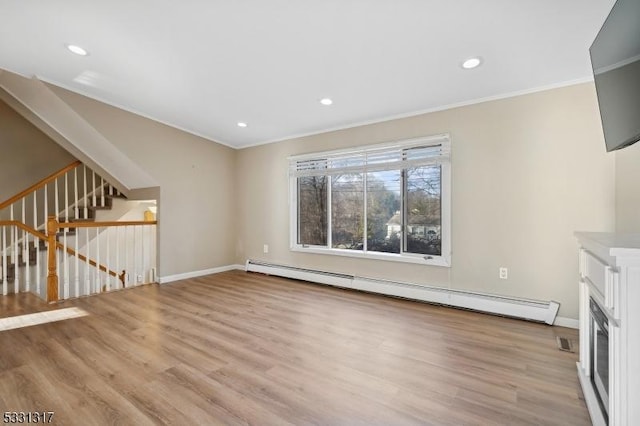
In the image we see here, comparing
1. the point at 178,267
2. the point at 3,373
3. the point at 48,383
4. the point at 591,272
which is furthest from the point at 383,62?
the point at 178,267

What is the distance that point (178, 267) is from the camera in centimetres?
463

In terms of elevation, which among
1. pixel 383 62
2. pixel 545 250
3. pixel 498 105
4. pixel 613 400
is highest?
pixel 383 62

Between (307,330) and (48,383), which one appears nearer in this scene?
(48,383)

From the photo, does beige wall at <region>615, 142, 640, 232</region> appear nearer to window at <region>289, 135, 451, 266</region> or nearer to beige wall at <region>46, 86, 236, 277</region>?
window at <region>289, 135, 451, 266</region>

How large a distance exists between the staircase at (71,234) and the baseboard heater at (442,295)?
90.0 inches

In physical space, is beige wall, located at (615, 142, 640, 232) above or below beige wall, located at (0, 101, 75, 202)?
below

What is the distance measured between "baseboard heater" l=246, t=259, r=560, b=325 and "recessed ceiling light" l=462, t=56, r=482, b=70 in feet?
7.22

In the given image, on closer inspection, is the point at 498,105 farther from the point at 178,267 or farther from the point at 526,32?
the point at 178,267

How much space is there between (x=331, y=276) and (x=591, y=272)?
9.60 feet

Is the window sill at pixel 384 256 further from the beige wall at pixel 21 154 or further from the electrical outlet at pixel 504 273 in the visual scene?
the beige wall at pixel 21 154

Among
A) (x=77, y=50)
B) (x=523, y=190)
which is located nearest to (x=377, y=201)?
(x=523, y=190)

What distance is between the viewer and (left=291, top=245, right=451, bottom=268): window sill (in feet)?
11.1

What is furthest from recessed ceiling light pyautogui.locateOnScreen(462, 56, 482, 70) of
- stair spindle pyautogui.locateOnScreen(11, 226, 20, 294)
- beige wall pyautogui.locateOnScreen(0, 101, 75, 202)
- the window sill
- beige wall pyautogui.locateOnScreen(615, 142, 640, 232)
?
beige wall pyautogui.locateOnScreen(0, 101, 75, 202)

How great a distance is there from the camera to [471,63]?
97.1 inches
